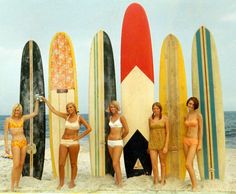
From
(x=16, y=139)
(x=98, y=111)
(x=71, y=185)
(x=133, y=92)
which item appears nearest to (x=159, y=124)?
(x=133, y=92)

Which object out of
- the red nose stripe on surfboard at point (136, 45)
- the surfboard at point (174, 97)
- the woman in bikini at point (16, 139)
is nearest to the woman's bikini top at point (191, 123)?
the surfboard at point (174, 97)

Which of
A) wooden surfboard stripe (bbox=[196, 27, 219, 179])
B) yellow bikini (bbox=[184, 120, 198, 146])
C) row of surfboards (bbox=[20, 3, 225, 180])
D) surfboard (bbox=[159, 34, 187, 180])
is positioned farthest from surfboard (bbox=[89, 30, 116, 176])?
wooden surfboard stripe (bbox=[196, 27, 219, 179])

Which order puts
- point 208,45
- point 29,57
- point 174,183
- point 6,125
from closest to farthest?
point 6,125 < point 174,183 < point 208,45 < point 29,57

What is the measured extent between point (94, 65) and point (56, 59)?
0.63m

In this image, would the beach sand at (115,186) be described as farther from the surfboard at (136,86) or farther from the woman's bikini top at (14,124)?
the woman's bikini top at (14,124)

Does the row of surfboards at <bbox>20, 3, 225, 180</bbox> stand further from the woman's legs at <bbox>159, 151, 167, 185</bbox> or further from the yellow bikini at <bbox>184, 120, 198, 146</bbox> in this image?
the yellow bikini at <bbox>184, 120, 198, 146</bbox>

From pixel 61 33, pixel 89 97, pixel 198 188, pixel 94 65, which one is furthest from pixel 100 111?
pixel 198 188

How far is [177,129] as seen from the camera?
A: 4488mm

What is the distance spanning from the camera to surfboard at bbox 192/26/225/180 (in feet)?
14.5

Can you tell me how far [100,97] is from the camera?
185 inches

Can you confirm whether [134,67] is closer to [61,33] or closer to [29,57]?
[61,33]

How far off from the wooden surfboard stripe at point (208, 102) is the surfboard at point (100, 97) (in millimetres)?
1356

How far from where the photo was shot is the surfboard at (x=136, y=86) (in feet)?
15.0

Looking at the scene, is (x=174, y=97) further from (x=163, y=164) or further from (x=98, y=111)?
(x=98, y=111)
